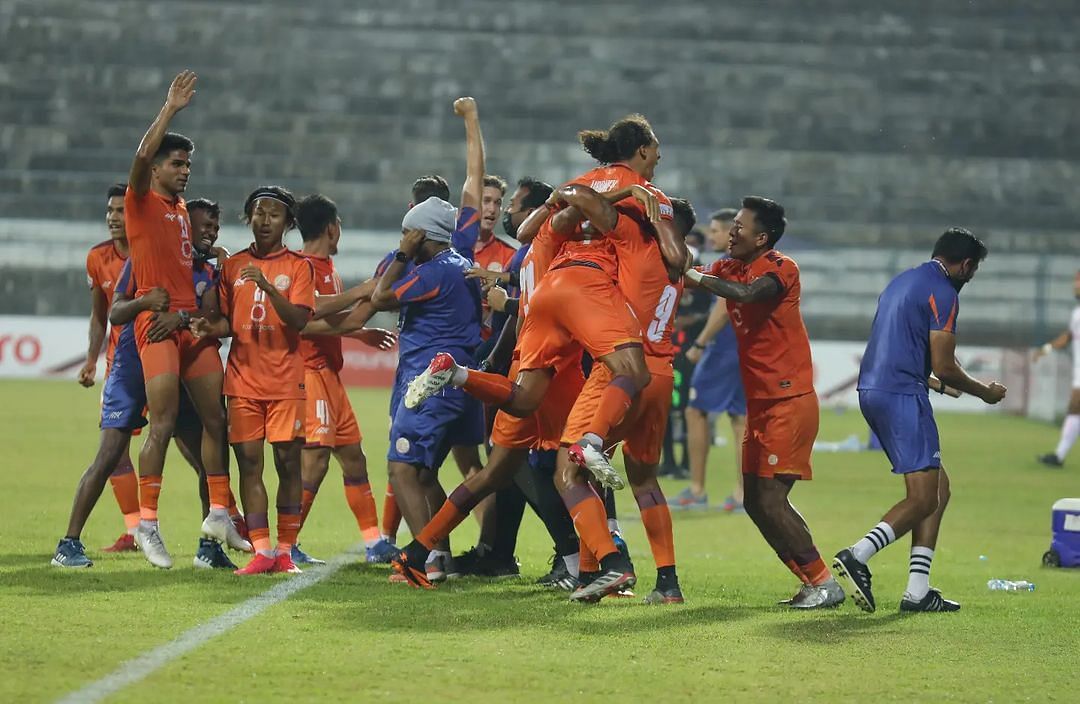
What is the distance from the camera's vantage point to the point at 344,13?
115ft

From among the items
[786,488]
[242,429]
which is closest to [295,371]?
[242,429]

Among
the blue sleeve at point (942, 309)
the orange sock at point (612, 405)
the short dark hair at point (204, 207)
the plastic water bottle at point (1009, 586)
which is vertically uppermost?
the short dark hair at point (204, 207)

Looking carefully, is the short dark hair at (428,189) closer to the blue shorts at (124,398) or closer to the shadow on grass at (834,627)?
the blue shorts at (124,398)

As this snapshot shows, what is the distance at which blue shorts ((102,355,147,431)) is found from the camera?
8.41 metres

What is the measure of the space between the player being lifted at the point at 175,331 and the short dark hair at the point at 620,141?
82.2 inches

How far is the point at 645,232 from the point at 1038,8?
3107cm

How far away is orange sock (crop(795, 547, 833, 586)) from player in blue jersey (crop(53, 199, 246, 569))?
117 inches

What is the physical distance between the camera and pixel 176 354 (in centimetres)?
820

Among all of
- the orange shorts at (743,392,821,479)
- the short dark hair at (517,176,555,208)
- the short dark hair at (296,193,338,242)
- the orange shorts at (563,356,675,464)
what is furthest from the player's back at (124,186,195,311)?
the orange shorts at (743,392,821,479)

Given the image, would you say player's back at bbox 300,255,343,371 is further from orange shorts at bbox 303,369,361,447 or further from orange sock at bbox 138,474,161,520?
orange sock at bbox 138,474,161,520

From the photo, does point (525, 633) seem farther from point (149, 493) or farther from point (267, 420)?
point (149, 493)

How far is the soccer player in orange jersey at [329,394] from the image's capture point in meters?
8.87

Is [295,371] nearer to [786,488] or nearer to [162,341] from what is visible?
[162,341]

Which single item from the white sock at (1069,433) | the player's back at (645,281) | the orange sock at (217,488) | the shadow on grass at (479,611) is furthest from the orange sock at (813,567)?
the white sock at (1069,433)
